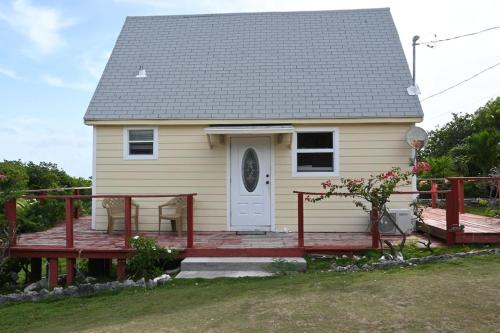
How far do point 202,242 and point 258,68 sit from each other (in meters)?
4.80

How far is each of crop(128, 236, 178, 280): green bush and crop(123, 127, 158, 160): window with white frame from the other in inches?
122

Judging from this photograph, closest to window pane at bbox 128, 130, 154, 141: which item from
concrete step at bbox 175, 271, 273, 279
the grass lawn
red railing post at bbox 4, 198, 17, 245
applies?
red railing post at bbox 4, 198, 17, 245

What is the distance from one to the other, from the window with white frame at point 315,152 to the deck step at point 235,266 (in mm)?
3051

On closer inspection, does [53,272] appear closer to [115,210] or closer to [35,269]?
[35,269]

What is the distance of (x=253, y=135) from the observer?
1072 centimetres

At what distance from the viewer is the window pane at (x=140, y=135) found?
11.0 meters

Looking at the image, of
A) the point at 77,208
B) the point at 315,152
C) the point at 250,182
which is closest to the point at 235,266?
the point at 250,182

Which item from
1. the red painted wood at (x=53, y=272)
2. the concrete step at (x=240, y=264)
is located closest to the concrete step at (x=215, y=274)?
the concrete step at (x=240, y=264)

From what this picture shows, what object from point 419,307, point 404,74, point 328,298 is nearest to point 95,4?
point 404,74

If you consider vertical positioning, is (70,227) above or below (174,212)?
below

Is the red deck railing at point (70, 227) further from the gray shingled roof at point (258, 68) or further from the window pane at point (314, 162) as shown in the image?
the window pane at point (314, 162)

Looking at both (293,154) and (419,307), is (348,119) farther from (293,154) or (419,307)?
(419,307)

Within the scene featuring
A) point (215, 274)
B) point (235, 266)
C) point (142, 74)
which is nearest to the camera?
point (215, 274)

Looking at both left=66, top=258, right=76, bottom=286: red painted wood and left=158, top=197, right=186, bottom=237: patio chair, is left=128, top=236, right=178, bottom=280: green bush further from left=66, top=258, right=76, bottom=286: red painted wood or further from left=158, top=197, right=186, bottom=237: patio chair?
left=158, top=197, right=186, bottom=237: patio chair
